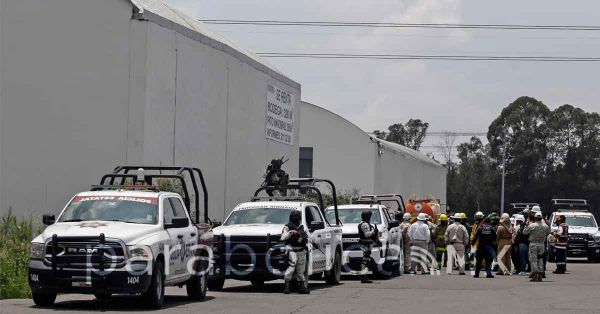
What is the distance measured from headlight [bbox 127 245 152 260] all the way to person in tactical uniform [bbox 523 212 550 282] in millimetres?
14898

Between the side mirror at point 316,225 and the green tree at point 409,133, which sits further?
the green tree at point 409,133

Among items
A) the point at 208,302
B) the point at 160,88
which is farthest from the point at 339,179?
the point at 208,302

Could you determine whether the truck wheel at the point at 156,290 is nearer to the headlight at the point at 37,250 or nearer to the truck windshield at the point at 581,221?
the headlight at the point at 37,250

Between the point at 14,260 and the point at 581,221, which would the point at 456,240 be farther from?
the point at 581,221

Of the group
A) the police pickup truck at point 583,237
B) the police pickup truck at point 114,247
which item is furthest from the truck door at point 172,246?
the police pickup truck at point 583,237

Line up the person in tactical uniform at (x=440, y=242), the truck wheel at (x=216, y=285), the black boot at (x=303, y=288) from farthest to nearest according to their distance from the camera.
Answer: the person in tactical uniform at (x=440, y=242), the truck wheel at (x=216, y=285), the black boot at (x=303, y=288)

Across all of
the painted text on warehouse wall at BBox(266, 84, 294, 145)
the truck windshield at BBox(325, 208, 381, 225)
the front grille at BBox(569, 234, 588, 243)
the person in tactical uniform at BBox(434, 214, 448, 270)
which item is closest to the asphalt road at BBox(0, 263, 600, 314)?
the truck windshield at BBox(325, 208, 381, 225)

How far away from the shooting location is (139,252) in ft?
55.8

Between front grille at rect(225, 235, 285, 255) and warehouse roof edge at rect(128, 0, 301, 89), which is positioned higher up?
warehouse roof edge at rect(128, 0, 301, 89)

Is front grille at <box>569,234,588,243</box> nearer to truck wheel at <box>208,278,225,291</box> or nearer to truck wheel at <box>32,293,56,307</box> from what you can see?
truck wheel at <box>208,278,225,291</box>

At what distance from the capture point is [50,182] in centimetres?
2867

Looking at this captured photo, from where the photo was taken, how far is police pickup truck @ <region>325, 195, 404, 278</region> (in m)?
28.7

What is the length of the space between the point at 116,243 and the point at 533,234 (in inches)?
630

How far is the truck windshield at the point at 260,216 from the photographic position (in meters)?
23.7
